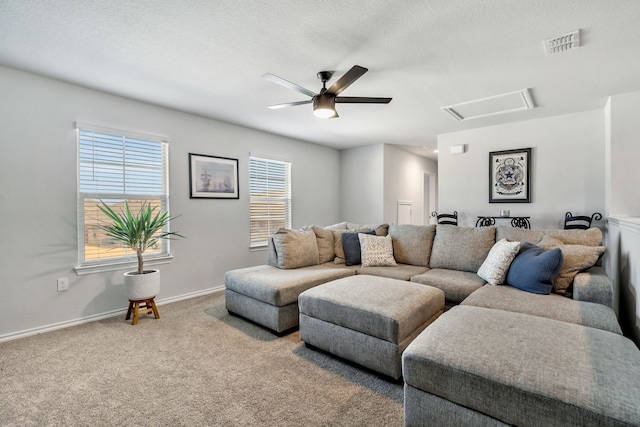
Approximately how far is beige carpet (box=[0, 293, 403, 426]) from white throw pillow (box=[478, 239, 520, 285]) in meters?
1.37

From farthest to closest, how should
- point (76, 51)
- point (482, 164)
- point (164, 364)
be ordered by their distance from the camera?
1. point (482, 164)
2. point (76, 51)
3. point (164, 364)

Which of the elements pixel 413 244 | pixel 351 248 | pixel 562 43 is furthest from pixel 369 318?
pixel 562 43

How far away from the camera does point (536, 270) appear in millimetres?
2309

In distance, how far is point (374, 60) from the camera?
251 centimetres

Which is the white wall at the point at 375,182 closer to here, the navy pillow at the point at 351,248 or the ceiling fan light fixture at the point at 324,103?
the navy pillow at the point at 351,248

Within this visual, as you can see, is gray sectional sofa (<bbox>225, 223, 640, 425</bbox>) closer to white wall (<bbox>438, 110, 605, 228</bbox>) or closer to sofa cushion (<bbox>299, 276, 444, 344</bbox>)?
sofa cushion (<bbox>299, 276, 444, 344</bbox>)

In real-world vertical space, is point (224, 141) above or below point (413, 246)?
above

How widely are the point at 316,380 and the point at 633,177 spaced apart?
4040 mm

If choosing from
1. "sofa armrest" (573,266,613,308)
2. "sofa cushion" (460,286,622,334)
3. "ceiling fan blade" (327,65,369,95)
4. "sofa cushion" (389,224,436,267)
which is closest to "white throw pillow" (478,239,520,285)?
"sofa cushion" (460,286,622,334)

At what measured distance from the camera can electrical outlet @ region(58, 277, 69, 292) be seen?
2.87 m

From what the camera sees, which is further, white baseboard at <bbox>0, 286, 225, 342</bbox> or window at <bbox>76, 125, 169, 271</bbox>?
window at <bbox>76, 125, 169, 271</bbox>

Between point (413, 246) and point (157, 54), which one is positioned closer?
point (157, 54)

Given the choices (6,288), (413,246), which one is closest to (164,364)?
(6,288)

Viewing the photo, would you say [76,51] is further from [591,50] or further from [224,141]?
[591,50]
